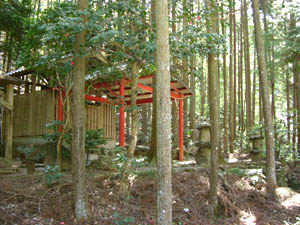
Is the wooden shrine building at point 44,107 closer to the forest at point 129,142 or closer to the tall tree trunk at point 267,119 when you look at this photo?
the forest at point 129,142

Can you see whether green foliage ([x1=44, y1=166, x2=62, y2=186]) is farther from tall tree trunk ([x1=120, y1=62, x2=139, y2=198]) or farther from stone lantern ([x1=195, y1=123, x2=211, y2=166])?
stone lantern ([x1=195, y1=123, x2=211, y2=166])

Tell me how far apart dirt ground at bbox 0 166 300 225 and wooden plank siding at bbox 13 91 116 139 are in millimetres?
4516

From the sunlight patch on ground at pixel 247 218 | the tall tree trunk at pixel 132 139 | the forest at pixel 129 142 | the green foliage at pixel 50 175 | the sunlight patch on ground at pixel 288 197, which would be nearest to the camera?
the forest at pixel 129 142

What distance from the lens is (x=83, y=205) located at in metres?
6.09

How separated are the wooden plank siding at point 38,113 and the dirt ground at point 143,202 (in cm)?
452

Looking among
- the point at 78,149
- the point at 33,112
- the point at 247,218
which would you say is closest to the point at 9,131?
the point at 33,112

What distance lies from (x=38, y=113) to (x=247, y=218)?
9.54m

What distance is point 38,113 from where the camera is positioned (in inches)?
499

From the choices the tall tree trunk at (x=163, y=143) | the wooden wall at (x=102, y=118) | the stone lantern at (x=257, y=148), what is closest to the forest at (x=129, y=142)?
the tall tree trunk at (x=163, y=143)

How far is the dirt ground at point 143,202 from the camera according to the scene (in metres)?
6.16

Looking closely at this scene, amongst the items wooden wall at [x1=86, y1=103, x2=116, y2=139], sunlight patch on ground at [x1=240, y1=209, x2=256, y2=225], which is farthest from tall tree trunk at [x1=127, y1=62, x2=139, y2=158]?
wooden wall at [x1=86, y1=103, x2=116, y2=139]

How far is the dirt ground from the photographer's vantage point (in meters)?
6.16

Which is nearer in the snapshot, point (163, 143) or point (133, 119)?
point (163, 143)

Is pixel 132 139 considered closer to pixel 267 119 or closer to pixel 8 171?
pixel 8 171
